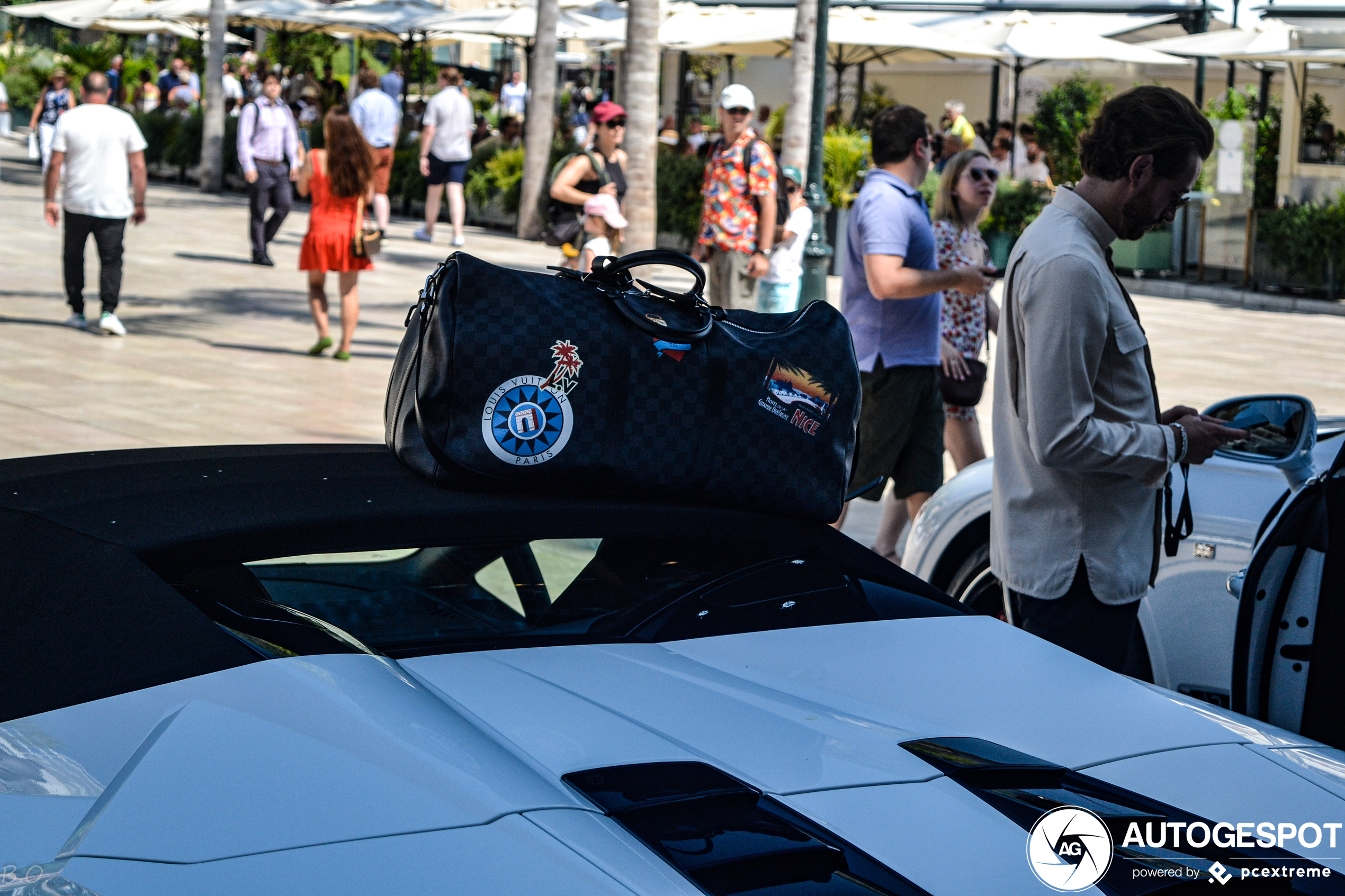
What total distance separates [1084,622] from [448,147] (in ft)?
56.8

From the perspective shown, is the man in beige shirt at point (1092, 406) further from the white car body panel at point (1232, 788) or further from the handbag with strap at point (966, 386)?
the handbag with strap at point (966, 386)

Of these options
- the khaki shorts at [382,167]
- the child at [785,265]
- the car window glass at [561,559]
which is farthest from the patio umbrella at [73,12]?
the car window glass at [561,559]

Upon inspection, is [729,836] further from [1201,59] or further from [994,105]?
[994,105]

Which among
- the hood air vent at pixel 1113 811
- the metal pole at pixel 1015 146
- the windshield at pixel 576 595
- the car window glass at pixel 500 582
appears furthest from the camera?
the metal pole at pixel 1015 146

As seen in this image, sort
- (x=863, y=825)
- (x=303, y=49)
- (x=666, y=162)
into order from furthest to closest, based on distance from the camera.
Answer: (x=303, y=49), (x=666, y=162), (x=863, y=825)

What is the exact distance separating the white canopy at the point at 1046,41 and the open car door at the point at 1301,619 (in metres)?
19.5

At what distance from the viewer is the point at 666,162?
2039 cm

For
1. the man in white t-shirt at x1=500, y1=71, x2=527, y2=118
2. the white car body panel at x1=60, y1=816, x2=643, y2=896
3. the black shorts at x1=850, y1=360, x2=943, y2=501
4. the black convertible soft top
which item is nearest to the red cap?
the black shorts at x1=850, y1=360, x2=943, y2=501

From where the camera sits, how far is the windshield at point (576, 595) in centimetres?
217

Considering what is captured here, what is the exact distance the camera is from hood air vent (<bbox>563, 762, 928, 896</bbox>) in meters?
1.49

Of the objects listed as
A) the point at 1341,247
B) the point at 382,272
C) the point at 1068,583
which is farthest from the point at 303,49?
the point at 1068,583

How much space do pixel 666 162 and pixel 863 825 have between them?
19.2 m

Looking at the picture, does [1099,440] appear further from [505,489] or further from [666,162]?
[666,162]

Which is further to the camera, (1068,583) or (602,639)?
(1068,583)
